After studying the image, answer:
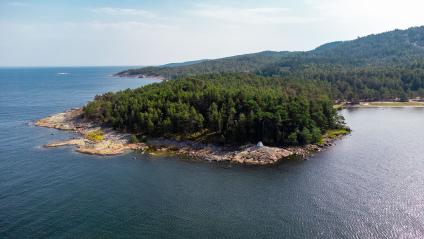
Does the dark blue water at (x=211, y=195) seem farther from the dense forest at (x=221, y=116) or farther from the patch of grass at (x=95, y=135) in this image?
the patch of grass at (x=95, y=135)

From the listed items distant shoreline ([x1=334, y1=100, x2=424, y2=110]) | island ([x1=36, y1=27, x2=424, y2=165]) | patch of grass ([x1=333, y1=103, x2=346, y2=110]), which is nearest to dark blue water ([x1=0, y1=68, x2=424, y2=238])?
island ([x1=36, y1=27, x2=424, y2=165])

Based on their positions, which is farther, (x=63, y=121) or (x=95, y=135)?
(x=63, y=121)

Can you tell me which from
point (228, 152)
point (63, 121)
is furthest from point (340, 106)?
point (63, 121)

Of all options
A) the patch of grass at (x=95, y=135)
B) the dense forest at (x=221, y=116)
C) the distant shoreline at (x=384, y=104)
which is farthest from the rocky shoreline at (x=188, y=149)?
the distant shoreline at (x=384, y=104)

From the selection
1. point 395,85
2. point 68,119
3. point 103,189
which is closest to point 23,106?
point 68,119

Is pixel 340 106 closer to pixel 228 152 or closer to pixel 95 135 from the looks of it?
pixel 228 152

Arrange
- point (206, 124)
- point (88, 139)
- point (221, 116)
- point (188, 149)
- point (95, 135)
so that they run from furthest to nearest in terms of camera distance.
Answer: point (95, 135) < point (206, 124) < point (88, 139) < point (221, 116) < point (188, 149)

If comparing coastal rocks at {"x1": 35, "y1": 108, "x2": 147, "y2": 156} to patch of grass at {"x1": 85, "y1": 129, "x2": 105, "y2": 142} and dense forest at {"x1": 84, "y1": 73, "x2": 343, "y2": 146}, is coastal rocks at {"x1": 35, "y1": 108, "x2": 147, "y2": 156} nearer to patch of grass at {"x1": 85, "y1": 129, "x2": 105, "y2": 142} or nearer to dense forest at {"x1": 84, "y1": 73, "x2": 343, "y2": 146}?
patch of grass at {"x1": 85, "y1": 129, "x2": 105, "y2": 142}
